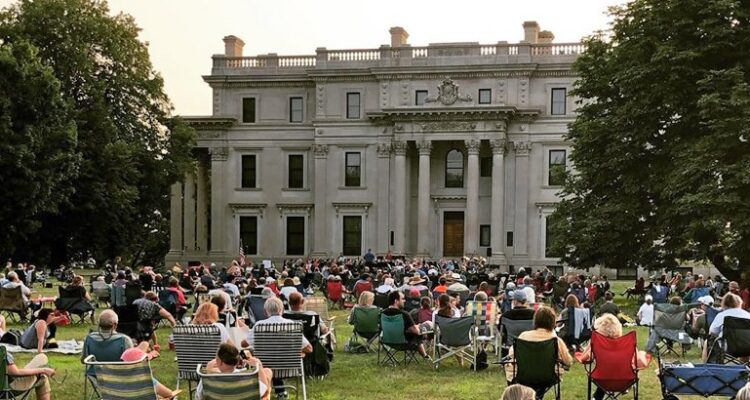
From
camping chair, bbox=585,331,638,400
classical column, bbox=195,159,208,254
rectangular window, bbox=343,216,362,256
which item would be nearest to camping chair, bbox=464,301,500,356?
camping chair, bbox=585,331,638,400

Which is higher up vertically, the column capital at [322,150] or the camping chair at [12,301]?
the column capital at [322,150]

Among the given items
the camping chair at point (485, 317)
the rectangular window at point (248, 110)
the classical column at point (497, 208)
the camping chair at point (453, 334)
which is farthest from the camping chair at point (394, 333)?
the rectangular window at point (248, 110)

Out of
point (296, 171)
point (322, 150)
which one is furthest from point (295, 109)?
point (296, 171)

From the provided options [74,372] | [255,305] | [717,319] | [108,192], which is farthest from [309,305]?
[108,192]

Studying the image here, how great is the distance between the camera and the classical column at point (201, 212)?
51469 millimetres

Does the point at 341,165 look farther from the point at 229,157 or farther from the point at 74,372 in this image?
the point at 74,372

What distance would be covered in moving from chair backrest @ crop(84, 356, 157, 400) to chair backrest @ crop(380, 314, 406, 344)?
6136mm

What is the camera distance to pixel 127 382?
8281 millimetres

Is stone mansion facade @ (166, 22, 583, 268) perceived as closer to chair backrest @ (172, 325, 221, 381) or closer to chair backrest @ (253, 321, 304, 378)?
chair backrest @ (253, 321, 304, 378)

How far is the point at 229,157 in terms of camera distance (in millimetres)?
50562

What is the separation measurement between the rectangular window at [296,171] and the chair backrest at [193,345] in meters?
40.0

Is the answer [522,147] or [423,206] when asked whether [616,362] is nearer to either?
[423,206]

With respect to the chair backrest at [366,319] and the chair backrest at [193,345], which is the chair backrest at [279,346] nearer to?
the chair backrest at [193,345]

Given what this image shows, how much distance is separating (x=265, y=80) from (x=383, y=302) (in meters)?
32.9
